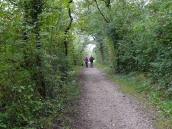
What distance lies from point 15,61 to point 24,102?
3.81 ft

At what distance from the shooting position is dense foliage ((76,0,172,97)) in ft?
46.6

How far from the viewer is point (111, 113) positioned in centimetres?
1168

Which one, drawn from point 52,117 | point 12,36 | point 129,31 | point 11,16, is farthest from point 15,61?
point 129,31

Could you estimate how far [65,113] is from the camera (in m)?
11.3

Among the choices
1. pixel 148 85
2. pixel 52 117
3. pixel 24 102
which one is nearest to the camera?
pixel 24 102

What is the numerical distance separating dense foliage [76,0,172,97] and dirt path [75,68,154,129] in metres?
1.92

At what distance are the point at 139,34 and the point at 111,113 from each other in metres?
8.15

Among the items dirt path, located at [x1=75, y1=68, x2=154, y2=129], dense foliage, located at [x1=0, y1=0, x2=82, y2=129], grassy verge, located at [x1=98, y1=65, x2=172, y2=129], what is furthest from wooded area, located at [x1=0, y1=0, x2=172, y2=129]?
dirt path, located at [x1=75, y1=68, x2=154, y2=129]

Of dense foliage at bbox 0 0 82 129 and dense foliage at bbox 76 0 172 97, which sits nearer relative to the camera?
A: dense foliage at bbox 0 0 82 129

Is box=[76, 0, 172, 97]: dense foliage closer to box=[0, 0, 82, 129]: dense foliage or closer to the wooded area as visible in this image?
the wooded area

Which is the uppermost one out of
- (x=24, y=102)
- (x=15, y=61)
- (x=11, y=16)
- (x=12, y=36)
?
(x=11, y=16)

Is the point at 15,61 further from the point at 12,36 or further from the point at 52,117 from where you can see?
the point at 52,117

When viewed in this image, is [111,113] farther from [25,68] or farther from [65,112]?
[25,68]

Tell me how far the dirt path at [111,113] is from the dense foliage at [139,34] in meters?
1.92
